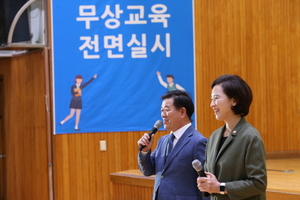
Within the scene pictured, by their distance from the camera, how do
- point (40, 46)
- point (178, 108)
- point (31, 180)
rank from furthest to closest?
point (31, 180), point (40, 46), point (178, 108)

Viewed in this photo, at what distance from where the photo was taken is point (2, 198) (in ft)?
19.8

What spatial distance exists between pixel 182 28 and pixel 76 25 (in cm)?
117

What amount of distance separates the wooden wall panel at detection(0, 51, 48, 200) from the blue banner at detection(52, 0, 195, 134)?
0.29m

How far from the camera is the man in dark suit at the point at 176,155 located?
245 cm

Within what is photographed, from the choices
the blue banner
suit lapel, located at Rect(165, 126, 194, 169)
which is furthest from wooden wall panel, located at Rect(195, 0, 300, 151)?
suit lapel, located at Rect(165, 126, 194, 169)

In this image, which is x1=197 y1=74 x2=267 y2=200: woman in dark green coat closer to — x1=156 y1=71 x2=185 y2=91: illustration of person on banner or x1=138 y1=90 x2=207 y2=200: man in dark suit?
x1=138 y1=90 x2=207 y2=200: man in dark suit

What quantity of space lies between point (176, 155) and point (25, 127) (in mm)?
3425

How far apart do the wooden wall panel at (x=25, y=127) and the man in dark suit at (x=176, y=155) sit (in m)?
2.84

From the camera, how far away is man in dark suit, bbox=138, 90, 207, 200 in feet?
8.04

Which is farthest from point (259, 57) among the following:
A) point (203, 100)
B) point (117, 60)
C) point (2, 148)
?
point (2, 148)

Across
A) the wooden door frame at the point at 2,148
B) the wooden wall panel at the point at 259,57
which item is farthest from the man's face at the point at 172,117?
the wooden door frame at the point at 2,148

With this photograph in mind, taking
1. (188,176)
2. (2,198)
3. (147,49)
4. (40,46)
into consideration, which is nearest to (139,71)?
(147,49)

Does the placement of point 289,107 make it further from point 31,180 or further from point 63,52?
point 31,180

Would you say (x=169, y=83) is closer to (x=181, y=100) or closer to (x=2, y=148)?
(x=2, y=148)
